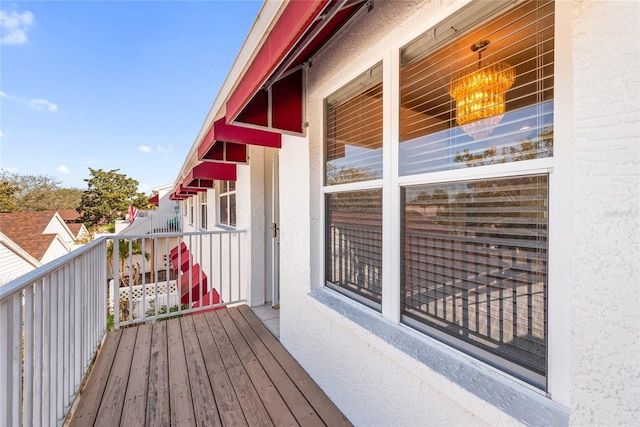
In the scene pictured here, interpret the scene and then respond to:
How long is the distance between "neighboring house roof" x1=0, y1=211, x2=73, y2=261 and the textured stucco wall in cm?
1655

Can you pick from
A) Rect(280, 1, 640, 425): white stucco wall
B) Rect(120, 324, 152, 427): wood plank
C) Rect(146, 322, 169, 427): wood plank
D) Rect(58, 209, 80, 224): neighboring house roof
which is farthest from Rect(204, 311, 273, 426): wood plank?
Rect(58, 209, 80, 224): neighboring house roof

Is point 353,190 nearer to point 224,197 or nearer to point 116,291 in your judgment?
point 116,291

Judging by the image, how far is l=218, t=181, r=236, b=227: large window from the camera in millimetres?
5359

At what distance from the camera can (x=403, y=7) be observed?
1416mm

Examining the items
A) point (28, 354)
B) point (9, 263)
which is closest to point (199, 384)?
point (28, 354)

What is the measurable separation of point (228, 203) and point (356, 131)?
435 cm

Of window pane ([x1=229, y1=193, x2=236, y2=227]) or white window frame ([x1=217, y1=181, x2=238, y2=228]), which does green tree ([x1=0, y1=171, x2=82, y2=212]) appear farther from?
window pane ([x1=229, y1=193, x2=236, y2=227])

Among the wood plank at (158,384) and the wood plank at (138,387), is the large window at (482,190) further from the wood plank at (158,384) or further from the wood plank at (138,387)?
the wood plank at (138,387)

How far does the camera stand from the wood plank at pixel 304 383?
1903 mm

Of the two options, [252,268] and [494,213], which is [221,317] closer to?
[252,268]

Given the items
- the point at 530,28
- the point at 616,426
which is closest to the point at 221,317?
the point at 616,426

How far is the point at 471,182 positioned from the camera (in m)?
1.19

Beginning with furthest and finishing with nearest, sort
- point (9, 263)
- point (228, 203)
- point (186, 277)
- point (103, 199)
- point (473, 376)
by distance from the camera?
point (103, 199) → point (9, 263) → point (186, 277) → point (228, 203) → point (473, 376)

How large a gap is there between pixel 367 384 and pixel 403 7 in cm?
217
